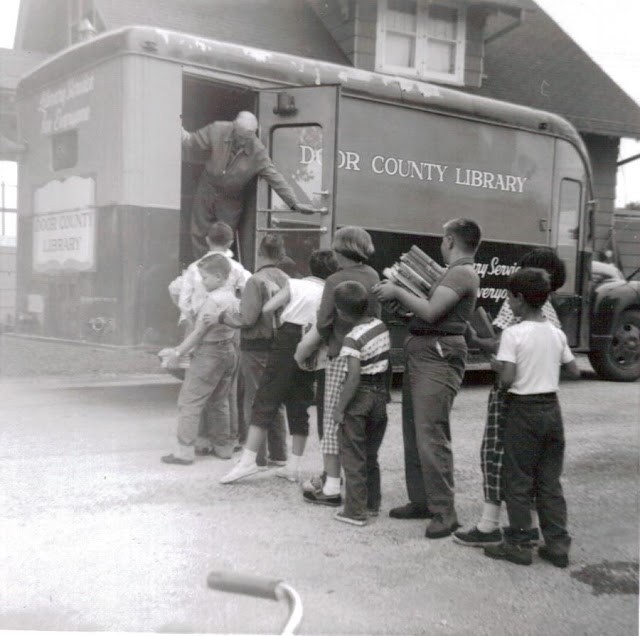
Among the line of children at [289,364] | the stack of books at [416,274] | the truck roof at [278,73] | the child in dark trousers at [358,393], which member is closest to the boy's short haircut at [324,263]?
the line of children at [289,364]

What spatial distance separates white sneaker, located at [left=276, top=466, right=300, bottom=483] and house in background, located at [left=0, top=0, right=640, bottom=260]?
8.10 ft

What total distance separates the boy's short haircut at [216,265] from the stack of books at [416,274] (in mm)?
1212

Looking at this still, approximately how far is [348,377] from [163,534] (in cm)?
101

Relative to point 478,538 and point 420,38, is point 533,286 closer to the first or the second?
point 478,538

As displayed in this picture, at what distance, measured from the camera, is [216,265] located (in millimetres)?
4340

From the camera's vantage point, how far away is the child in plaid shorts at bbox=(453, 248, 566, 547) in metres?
3.26

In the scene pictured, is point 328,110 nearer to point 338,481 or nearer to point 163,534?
point 338,481

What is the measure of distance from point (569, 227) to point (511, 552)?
181 inches

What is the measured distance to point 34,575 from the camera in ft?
8.91

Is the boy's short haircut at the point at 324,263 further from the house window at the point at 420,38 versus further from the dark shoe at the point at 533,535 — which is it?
the house window at the point at 420,38

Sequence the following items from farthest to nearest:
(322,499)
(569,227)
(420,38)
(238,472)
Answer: (569,227) → (420,38) → (238,472) → (322,499)

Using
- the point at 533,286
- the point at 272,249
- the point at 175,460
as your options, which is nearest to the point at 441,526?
the point at 533,286

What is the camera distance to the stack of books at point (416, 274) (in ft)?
11.2

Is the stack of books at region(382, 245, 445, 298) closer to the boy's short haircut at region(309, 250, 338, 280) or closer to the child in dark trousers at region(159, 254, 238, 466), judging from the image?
the boy's short haircut at region(309, 250, 338, 280)
